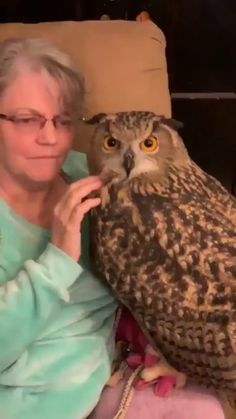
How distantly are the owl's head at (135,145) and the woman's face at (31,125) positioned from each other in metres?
0.07

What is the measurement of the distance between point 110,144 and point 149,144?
5 cm

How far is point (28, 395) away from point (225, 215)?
378 mm

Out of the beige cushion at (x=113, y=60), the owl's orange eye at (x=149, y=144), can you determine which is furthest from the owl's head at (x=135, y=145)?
the beige cushion at (x=113, y=60)

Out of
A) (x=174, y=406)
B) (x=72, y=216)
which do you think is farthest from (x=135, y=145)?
(x=174, y=406)

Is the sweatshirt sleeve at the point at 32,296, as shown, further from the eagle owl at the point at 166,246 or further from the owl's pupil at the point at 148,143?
the owl's pupil at the point at 148,143

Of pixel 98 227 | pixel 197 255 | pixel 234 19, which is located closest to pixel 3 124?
pixel 98 227

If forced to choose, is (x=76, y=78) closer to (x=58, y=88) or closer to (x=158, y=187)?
(x=58, y=88)

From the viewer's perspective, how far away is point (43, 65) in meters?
1.13

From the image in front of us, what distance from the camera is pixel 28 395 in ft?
3.61

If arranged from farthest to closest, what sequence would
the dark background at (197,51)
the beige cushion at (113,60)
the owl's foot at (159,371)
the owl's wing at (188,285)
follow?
the dark background at (197,51)
the beige cushion at (113,60)
the owl's foot at (159,371)
the owl's wing at (188,285)

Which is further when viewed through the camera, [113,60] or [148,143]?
[113,60]

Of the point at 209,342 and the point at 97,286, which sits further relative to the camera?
the point at 97,286

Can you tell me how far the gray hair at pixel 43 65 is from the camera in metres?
1.12

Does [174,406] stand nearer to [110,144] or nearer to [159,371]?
[159,371]
